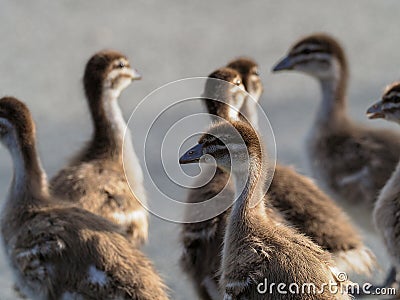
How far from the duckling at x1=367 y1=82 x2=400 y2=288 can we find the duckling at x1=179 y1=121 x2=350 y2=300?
3.23 ft

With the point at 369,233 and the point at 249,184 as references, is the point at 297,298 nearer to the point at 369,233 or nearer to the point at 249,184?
the point at 249,184

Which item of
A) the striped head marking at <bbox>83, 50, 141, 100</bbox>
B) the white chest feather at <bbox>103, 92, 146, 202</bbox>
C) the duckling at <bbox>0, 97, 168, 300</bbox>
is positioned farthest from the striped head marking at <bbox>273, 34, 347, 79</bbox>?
the duckling at <bbox>0, 97, 168, 300</bbox>

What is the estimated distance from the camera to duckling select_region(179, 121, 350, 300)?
4730mm

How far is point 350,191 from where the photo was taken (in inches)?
300

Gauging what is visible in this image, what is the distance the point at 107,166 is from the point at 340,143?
2121 millimetres

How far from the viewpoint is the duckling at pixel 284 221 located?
591cm

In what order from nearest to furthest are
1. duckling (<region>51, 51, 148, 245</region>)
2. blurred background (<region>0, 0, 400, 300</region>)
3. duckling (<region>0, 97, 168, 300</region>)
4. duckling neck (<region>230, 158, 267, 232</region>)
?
duckling neck (<region>230, 158, 267, 232</region>) < duckling (<region>0, 97, 168, 300</region>) < duckling (<region>51, 51, 148, 245</region>) < blurred background (<region>0, 0, 400, 300</region>)

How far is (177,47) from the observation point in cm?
1182

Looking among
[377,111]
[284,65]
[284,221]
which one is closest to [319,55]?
[284,65]

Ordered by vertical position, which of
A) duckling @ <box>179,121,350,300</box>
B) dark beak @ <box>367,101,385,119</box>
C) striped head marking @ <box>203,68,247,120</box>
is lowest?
duckling @ <box>179,121,350,300</box>

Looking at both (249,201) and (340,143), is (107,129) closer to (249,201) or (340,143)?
(340,143)

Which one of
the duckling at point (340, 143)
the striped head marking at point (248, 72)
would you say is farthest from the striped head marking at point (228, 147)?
the duckling at point (340, 143)

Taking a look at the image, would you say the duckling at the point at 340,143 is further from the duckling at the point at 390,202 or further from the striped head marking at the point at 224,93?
the striped head marking at the point at 224,93

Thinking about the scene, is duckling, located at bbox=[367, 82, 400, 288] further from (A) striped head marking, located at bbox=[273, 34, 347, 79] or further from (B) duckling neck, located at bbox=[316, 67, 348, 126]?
(A) striped head marking, located at bbox=[273, 34, 347, 79]
